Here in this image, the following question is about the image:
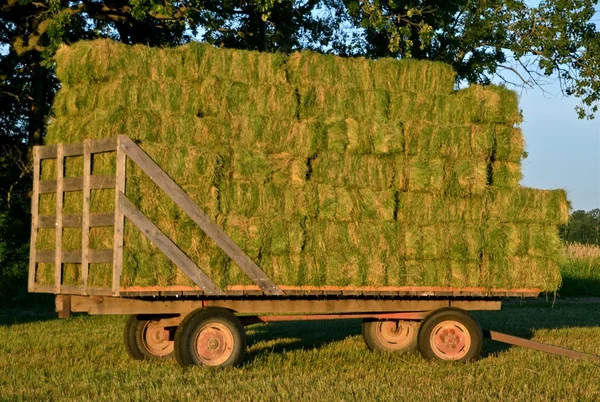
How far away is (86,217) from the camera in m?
10.8

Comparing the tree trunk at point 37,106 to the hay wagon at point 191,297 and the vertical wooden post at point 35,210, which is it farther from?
the hay wagon at point 191,297

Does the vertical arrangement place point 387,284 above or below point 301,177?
below

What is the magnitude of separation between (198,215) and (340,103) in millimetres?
2467

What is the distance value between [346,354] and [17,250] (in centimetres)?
1068

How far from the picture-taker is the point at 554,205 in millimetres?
12438

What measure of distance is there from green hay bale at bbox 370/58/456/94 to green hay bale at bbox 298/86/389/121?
0.35m

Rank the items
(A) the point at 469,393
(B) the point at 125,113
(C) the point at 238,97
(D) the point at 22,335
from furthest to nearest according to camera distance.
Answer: (D) the point at 22,335
(C) the point at 238,97
(B) the point at 125,113
(A) the point at 469,393

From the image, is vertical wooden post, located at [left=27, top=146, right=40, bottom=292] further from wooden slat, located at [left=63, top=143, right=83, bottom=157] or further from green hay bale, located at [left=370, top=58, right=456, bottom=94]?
green hay bale, located at [left=370, top=58, right=456, bottom=94]

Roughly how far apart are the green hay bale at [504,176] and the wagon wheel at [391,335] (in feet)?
7.64

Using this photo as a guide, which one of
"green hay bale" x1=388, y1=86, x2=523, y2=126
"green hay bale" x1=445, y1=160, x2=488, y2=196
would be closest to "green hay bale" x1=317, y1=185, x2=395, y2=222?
"green hay bale" x1=445, y1=160, x2=488, y2=196

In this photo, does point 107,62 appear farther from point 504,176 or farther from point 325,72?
point 504,176

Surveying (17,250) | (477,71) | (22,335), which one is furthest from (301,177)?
(477,71)

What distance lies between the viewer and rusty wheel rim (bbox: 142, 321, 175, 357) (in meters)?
12.1

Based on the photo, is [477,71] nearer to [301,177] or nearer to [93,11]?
[93,11]
